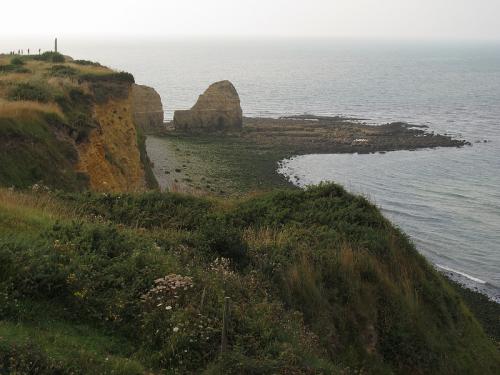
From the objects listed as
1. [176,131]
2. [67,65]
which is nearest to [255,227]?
[67,65]

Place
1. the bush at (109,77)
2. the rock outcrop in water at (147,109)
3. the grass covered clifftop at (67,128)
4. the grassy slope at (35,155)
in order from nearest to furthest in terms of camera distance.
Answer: the grassy slope at (35,155) → the grass covered clifftop at (67,128) → the bush at (109,77) → the rock outcrop in water at (147,109)

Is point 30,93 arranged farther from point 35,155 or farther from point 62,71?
point 62,71

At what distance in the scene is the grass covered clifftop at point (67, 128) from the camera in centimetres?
2362

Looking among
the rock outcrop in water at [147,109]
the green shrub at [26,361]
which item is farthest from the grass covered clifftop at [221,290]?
the rock outcrop in water at [147,109]

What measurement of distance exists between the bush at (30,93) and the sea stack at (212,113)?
4893 centimetres

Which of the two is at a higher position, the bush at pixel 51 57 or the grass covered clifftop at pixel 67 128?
the bush at pixel 51 57

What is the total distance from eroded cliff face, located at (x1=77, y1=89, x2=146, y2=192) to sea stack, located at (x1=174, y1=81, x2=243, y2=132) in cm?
4126

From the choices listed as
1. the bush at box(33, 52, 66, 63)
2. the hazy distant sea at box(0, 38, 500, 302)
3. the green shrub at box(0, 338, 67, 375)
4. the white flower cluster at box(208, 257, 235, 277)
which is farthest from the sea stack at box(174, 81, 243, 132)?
the green shrub at box(0, 338, 67, 375)

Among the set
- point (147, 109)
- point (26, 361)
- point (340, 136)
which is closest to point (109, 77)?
point (26, 361)

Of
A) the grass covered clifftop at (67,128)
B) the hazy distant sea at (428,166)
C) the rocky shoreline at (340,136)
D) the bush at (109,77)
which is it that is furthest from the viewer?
the rocky shoreline at (340,136)

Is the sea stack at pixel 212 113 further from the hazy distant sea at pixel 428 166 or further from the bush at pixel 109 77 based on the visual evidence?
the bush at pixel 109 77

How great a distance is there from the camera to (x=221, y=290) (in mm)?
11133

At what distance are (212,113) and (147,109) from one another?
969 centimetres

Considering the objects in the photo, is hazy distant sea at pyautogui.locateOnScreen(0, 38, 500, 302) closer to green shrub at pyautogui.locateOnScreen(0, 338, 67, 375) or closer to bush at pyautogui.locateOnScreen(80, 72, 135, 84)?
bush at pyautogui.locateOnScreen(80, 72, 135, 84)
